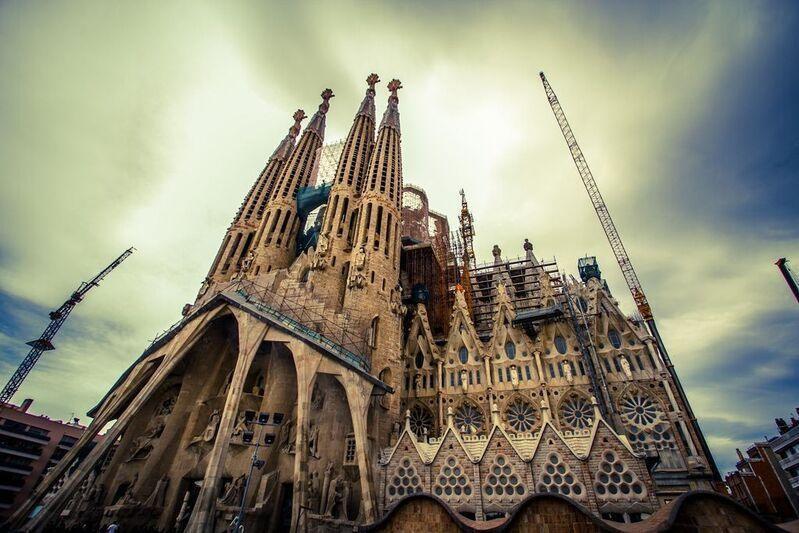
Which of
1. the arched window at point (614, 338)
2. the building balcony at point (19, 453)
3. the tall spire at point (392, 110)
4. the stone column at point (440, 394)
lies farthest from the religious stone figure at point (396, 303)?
the building balcony at point (19, 453)

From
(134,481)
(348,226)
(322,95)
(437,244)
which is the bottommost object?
(134,481)

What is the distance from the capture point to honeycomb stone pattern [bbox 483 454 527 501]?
54.7 ft

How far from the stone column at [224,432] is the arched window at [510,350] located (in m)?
18.0

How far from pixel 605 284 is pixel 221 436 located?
1248 inches

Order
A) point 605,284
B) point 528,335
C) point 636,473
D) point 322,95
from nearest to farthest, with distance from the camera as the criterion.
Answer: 1. point 636,473
2. point 528,335
3. point 605,284
4. point 322,95

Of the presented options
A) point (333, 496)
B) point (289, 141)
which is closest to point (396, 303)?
point (333, 496)

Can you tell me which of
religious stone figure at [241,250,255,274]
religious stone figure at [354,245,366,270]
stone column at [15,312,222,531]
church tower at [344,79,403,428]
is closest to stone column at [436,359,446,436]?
church tower at [344,79,403,428]

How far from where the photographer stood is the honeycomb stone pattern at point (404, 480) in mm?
18167

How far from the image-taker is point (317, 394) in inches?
851

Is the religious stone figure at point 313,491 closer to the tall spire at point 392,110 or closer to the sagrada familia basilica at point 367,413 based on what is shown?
the sagrada familia basilica at point 367,413

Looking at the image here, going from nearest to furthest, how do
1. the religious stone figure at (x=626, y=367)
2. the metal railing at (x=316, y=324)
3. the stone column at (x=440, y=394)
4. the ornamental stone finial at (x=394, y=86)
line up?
the metal railing at (x=316, y=324) → the religious stone figure at (x=626, y=367) → the stone column at (x=440, y=394) → the ornamental stone finial at (x=394, y=86)

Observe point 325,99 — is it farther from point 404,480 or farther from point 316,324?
point 404,480

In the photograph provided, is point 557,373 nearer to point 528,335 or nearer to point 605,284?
point 528,335

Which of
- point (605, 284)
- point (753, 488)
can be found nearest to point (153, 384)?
point (605, 284)
